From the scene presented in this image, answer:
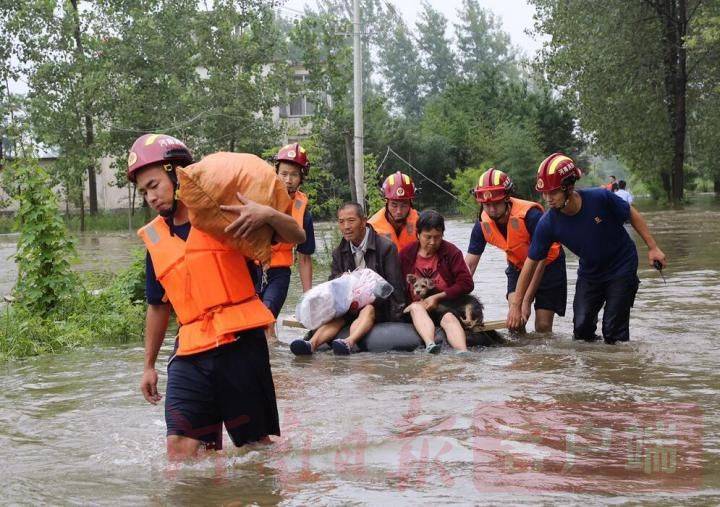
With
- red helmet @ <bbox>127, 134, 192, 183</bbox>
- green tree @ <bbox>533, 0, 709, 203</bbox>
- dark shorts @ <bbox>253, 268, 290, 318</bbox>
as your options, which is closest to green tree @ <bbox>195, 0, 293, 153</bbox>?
green tree @ <bbox>533, 0, 709, 203</bbox>

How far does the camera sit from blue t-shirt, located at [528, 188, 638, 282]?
29.5 ft

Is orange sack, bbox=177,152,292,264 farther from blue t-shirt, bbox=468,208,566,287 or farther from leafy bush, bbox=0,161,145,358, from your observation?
leafy bush, bbox=0,161,145,358

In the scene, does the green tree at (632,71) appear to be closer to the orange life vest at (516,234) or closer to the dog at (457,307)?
the orange life vest at (516,234)

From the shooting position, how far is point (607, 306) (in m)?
9.39

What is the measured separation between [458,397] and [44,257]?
5983mm

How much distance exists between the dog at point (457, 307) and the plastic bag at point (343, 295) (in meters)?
0.33

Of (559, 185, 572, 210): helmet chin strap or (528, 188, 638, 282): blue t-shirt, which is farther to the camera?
(528, 188, 638, 282): blue t-shirt

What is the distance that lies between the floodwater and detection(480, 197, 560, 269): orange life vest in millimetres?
866

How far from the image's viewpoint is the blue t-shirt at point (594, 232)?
8.98 m

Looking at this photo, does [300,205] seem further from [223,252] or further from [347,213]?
[223,252]

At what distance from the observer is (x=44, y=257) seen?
37.8 ft

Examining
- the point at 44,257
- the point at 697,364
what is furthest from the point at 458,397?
the point at 44,257

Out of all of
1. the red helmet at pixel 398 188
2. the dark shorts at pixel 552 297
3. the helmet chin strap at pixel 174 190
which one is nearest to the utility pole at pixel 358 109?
the red helmet at pixel 398 188

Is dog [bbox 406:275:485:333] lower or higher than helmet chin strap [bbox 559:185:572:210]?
lower
